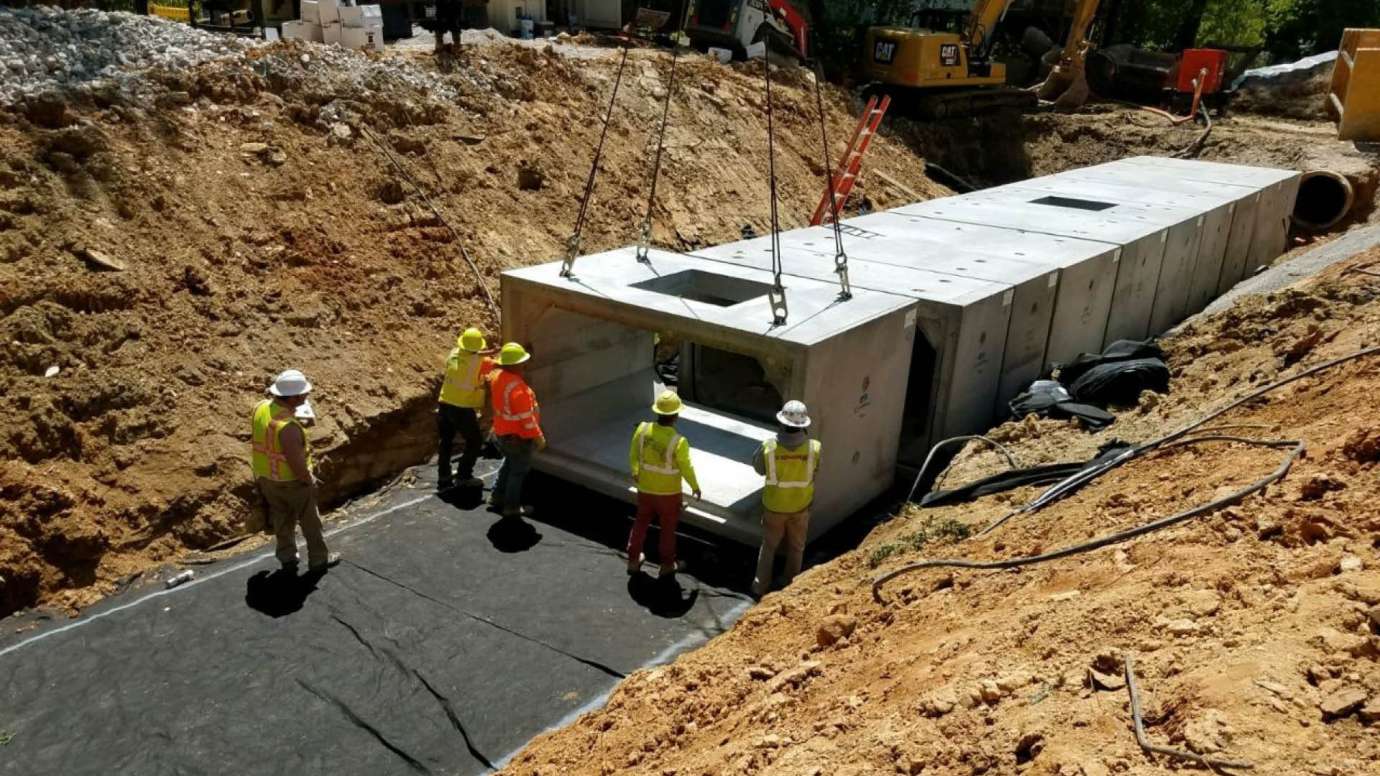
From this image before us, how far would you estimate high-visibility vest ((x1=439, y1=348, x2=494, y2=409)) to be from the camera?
9.37 meters

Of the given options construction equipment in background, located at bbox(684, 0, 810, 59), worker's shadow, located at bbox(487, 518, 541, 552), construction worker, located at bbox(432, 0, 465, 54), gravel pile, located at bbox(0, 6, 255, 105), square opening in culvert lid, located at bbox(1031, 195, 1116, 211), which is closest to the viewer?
worker's shadow, located at bbox(487, 518, 541, 552)

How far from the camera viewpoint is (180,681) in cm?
690

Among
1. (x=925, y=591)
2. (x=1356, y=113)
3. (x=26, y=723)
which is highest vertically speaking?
(x=1356, y=113)

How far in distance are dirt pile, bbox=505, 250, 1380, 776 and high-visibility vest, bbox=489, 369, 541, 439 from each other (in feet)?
9.62

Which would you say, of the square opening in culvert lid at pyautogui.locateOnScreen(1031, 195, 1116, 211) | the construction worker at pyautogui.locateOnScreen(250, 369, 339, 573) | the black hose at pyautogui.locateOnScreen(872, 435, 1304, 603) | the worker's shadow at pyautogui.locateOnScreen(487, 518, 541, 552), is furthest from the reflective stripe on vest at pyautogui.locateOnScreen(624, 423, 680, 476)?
the square opening in culvert lid at pyautogui.locateOnScreen(1031, 195, 1116, 211)

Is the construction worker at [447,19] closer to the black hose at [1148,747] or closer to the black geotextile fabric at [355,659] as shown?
the black geotextile fabric at [355,659]

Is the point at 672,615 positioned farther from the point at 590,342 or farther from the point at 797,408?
the point at 590,342

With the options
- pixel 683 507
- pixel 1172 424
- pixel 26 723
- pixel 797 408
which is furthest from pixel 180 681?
pixel 1172 424

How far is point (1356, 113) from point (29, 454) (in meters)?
23.2

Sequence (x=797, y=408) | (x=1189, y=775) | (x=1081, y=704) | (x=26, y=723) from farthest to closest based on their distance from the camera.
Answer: (x=797, y=408) < (x=26, y=723) < (x=1081, y=704) < (x=1189, y=775)

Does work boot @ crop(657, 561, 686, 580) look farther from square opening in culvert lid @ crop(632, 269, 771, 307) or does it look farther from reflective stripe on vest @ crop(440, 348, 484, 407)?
square opening in culvert lid @ crop(632, 269, 771, 307)

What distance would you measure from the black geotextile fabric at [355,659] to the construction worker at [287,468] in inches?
10.7

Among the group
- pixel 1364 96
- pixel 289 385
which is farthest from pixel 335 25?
pixel 1364 96

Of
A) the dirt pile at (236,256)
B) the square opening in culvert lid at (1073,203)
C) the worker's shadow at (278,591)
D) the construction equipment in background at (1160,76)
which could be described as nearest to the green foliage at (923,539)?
the worker's shadow at (278,591)
